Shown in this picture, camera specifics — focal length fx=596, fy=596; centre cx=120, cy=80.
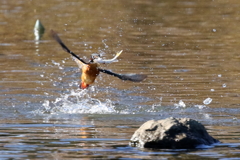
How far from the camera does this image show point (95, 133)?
314 inches

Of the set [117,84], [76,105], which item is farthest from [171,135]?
[117,84]

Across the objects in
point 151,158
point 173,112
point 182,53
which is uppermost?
point 182,53

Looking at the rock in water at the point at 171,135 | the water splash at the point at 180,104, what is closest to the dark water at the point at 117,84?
the water splash at the point at 180,104

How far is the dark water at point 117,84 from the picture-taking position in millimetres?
7367

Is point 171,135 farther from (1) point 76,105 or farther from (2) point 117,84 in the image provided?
(2) point 117,84

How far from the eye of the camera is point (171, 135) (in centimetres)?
696

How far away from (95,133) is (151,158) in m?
1.59

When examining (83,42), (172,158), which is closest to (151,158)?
(172,158)

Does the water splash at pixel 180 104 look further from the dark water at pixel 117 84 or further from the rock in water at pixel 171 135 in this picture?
the rock in water at pixel 171 135

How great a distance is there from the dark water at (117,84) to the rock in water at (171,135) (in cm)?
14

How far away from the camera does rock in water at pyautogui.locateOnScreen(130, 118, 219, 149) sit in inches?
273

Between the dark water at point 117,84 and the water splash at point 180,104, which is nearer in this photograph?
the dark water at point 117,84

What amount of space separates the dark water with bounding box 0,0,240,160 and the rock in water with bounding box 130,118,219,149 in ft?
0.45

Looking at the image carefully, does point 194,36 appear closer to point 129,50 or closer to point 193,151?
point 129,50
